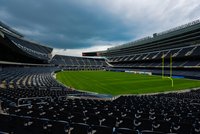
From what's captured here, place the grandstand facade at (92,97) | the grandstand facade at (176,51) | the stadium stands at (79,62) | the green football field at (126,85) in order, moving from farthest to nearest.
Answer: the stadium stands at (79,62) < the grandstand facade at (176,51) < the green football field at (126,85) < the grandstand facade at (92,97)

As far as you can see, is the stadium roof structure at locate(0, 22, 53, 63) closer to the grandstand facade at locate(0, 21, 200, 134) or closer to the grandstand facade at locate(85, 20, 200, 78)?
the grandstand facade at locate(0, 21, 200, 134)

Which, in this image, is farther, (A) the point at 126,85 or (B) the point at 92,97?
(A) the point at 126,85

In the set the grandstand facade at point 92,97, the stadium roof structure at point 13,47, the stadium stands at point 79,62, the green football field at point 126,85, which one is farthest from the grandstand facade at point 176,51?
the stadium roof structure at point 13,47

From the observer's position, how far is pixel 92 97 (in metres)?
21.8

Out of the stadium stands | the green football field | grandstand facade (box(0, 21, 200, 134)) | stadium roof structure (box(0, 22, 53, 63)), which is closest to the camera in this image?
grandstand facade (box(0, 21, 200, 134))

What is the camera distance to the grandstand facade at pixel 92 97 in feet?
20.9

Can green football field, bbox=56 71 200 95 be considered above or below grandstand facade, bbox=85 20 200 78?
below

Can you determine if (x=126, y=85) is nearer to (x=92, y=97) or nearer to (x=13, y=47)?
A: (x=92, y=97)

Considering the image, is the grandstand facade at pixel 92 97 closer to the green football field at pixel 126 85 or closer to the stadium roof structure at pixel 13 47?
the stadium roof structure at pixel 13 47

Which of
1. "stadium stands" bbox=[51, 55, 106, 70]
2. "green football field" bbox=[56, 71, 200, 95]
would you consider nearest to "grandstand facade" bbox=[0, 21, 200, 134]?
"stadium stands" bbox=[51, 55, 106, 70]

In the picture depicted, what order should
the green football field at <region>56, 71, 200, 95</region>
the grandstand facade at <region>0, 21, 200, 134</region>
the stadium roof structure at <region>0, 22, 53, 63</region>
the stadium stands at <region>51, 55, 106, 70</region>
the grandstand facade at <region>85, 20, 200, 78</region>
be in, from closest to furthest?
the grandstand facade at <region>0, 21, 200, 134</region>
the stadium roof structure at <region>0, 22, 53, 63</region>
the green football field at <region>56, 71, 200, 95</region>
the grandstand facade at <region>85, 20, 200, 78</region>
the stadium stands at <region>51, 55, 106, 70</region>

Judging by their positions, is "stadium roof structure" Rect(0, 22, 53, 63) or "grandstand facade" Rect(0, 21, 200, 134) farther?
"stadium roof structure" Rect(0, 22, 53, 63)

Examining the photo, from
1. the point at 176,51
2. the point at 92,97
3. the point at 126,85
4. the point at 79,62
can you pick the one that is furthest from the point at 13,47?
the point at 79,62

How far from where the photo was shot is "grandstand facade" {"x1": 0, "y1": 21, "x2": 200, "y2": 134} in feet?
20.9
